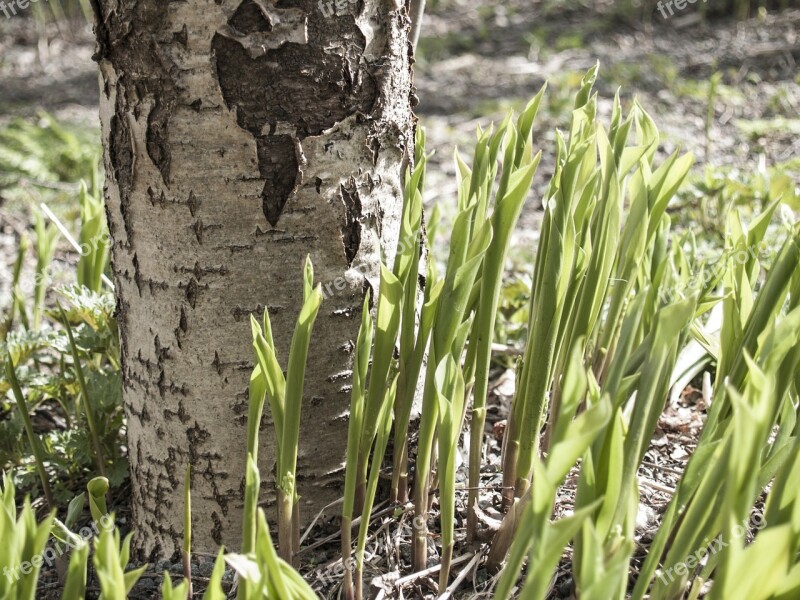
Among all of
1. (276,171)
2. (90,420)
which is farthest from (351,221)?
(90,420)

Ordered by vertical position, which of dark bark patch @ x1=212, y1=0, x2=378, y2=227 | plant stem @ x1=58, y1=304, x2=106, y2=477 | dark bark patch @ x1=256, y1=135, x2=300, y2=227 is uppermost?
dark bark patch @ x1=212, y1=0, x2=378, y2=227

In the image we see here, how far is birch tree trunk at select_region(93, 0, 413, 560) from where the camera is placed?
999mm

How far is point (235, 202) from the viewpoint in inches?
41.0

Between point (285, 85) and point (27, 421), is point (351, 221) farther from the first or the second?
point (27, 421)

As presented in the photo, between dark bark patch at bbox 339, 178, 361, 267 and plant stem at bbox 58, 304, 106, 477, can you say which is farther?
plant stem at bbox 58, 304, 106, 477

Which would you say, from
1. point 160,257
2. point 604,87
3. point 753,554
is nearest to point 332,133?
point 160,257

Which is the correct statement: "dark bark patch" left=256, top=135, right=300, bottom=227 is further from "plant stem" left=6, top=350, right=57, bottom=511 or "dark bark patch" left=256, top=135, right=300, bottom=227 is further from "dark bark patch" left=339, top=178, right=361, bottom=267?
"plant stem" left=6, top=350, right=57, bottom=511

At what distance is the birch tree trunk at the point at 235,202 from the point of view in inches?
39.3

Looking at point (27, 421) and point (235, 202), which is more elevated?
point (235, 202)

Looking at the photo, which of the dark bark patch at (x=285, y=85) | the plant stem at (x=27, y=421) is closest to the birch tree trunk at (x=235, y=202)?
the dark bark patch at (x=285, y=85)

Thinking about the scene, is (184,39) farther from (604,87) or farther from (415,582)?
(604,87)

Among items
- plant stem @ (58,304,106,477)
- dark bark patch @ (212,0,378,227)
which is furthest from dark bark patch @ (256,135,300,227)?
plant stem @ (58,304,106,477)

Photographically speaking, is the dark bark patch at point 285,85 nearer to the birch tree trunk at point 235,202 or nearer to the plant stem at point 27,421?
the birch tree trunk at point 235,202

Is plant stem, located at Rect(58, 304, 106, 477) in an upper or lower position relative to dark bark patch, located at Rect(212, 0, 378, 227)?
lower
